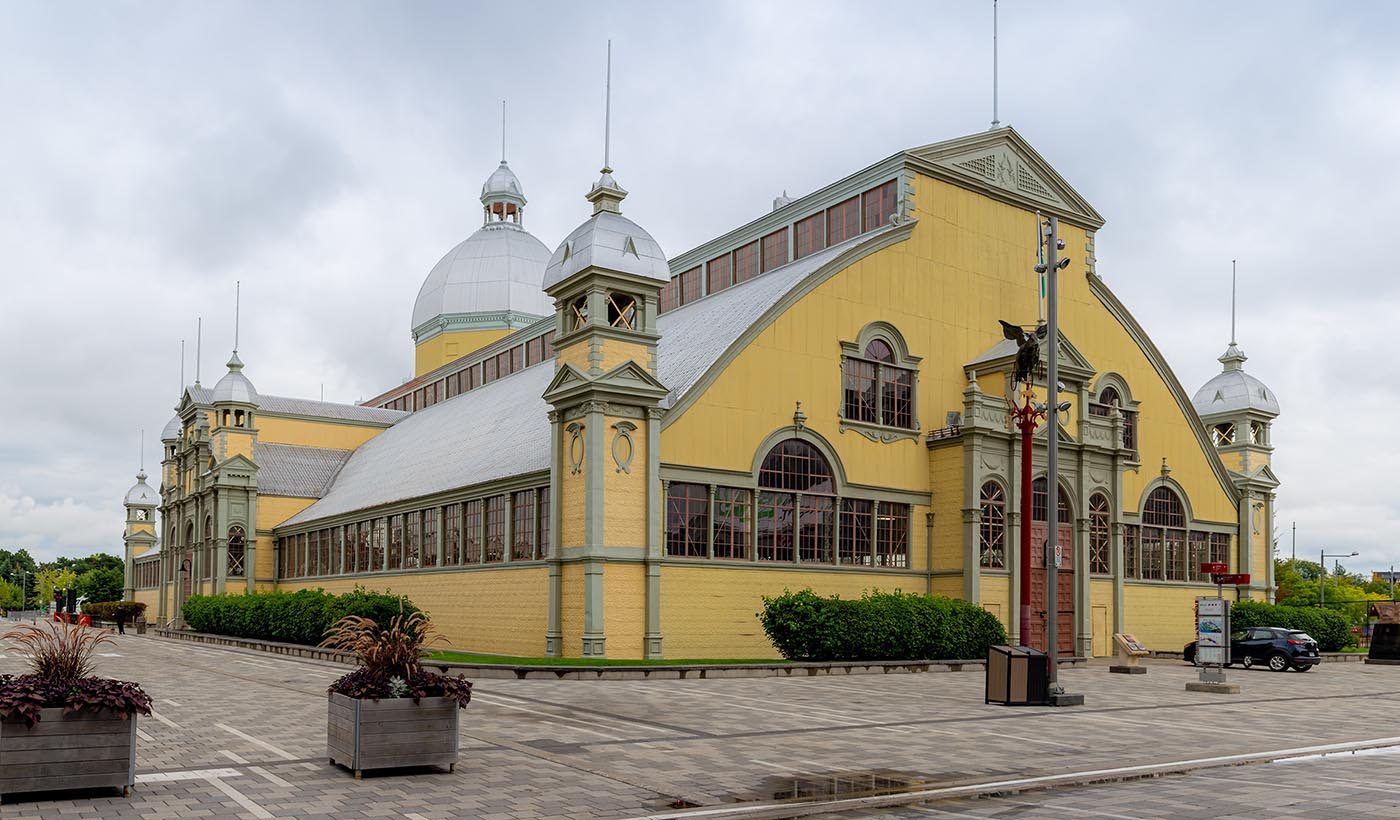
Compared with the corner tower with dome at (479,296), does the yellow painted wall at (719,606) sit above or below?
below

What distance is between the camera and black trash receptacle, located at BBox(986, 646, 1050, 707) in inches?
925

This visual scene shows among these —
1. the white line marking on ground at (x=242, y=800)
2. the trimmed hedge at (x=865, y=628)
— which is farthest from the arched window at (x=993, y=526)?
the white line marking on ground at (x=242, y=800)

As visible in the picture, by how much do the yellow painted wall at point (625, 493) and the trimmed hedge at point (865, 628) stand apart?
13.5ft

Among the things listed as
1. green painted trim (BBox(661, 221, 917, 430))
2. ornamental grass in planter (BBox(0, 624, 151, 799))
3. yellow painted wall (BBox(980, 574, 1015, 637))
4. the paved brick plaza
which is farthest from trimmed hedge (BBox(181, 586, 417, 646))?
ornamental grass in planter (BBox(0, 624, 151, 799))

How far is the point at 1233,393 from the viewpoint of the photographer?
Answer: 178ft

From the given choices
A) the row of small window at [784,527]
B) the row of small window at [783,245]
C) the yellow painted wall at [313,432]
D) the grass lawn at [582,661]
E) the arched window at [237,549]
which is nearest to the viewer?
the grass lawn at [582,661]

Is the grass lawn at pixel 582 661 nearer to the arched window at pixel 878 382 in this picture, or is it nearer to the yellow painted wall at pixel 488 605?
Answer: the yellow painted wall at pixel 488 605

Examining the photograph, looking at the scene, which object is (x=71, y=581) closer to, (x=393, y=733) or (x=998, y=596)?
(x=998, y=596)

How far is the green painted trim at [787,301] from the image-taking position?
1399 inches

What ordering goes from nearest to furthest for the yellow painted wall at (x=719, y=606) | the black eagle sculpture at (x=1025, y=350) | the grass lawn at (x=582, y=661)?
the black eagle sculpture at (x=1025, y=350) → the grass lawn at (x=582, y=661) → the yellow painted wall at (x=719, y=606)

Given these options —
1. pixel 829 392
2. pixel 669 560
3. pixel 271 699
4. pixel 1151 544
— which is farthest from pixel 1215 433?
pixel 271 699

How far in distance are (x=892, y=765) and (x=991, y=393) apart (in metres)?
28.0

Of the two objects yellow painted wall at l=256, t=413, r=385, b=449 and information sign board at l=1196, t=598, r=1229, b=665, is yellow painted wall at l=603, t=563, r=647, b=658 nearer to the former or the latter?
information sign board at l=1196, t=598, r=1229, b=665

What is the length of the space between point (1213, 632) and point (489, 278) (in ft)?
181
